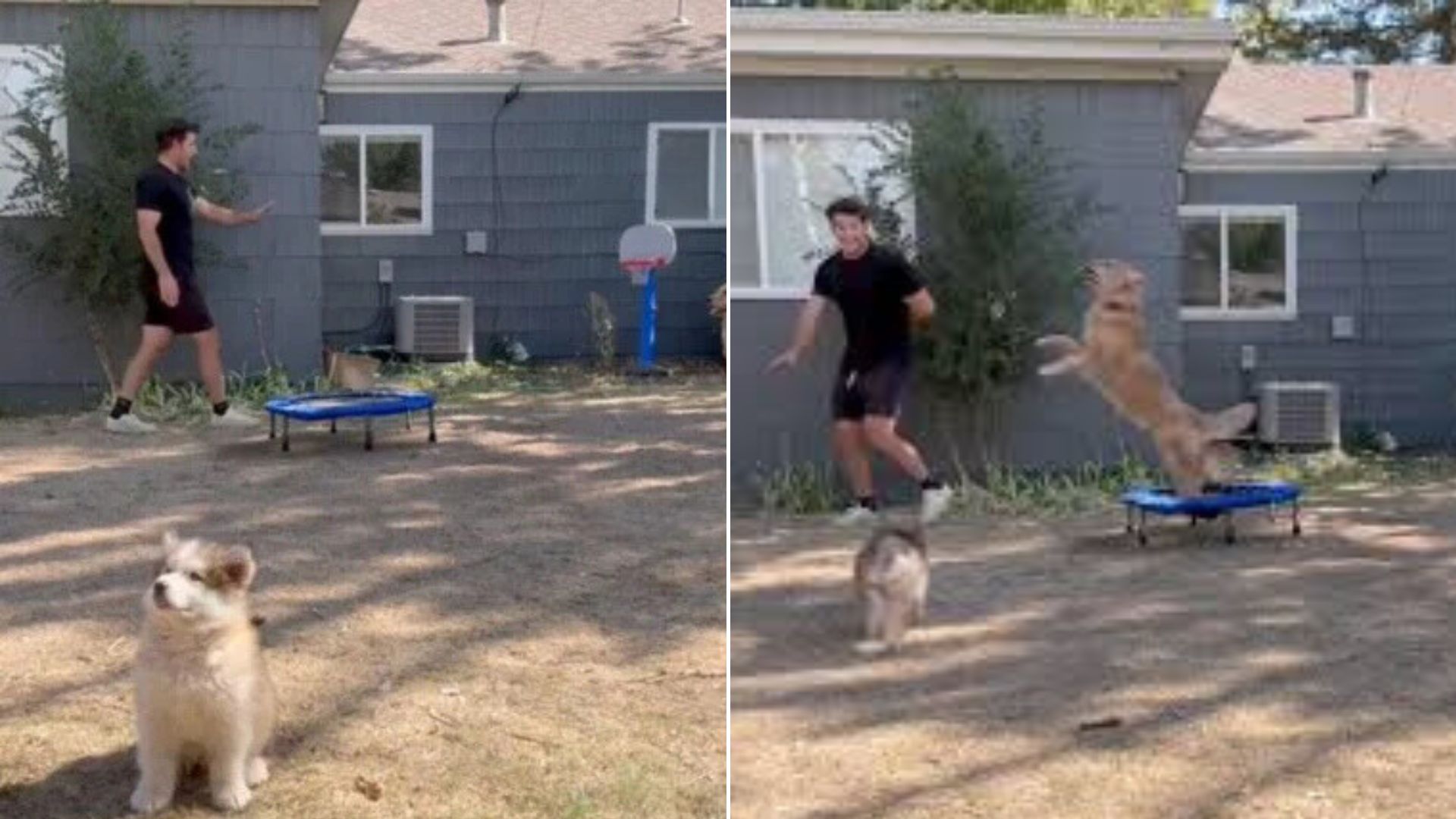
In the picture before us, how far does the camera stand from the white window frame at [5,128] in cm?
826

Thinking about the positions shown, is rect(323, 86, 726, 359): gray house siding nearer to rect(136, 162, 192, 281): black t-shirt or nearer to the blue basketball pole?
the blue basketball pole

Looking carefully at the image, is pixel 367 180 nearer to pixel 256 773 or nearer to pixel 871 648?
pixel 256 773

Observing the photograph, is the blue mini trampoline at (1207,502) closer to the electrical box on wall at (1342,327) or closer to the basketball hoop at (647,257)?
the electrical box on wall at (1342,327)

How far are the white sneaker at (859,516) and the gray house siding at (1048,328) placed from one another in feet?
0.20

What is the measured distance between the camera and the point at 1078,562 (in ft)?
8.47

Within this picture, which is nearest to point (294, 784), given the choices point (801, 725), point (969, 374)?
point (801, 725)

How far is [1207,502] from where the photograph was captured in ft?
7.38

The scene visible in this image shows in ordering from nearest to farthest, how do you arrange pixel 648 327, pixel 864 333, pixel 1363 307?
1. pixel 864 333
2. pixel 1363 307
3. pixel 648 327

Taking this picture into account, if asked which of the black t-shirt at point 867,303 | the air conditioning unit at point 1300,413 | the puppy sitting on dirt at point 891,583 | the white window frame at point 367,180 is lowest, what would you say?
the puppy sitting on dirt at point 891,583

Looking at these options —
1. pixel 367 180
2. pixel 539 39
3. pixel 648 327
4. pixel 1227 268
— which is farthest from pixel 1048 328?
pixel 539 39

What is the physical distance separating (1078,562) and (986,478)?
0.49 feet

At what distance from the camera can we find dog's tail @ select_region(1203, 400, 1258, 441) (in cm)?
218

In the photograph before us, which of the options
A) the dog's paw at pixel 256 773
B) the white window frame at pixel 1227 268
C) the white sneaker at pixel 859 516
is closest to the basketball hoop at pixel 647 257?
the white window frame at pixel 1227 268

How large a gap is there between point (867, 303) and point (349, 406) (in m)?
4.67
